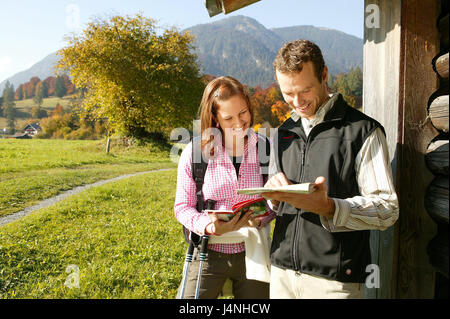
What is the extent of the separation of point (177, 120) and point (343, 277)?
82.3ft

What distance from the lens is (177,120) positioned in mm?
26281

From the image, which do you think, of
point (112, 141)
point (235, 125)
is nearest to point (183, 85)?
point (112, 141)

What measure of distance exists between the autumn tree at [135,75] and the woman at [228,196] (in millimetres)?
23117

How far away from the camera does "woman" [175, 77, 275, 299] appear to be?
7.33 ft

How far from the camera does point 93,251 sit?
5.85 metres

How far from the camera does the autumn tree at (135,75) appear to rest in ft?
79.5

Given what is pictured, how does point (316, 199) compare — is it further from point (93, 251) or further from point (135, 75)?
point (135, 75)

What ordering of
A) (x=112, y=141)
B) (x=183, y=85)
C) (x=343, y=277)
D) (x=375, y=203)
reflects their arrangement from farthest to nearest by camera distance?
(x=183, y=85), (x=112, y=141), (x=343, y=277), (x=375, y=203)

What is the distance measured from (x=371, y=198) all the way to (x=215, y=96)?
46.1 inches

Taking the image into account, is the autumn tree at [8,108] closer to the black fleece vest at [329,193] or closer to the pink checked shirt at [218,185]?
the pink checked shirt at [218,185]

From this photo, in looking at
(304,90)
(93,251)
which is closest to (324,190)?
(304,90)

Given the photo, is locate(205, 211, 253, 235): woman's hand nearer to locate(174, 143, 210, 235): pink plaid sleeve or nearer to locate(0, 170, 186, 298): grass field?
locate(174, 143, 210, 235): pink plaid sleeve
